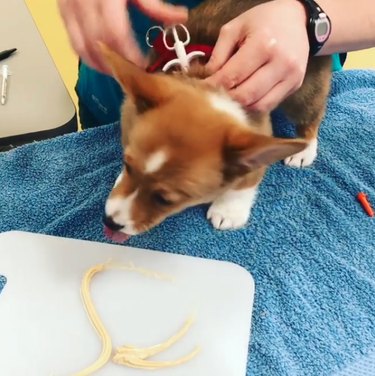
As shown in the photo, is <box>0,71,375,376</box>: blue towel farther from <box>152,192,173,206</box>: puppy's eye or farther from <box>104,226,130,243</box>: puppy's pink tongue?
<box>152,192,173,206</box>: puppy's eye

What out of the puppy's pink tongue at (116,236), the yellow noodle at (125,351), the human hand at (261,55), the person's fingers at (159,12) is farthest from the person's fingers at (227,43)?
the yellow noodle at (125,351)

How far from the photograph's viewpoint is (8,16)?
140cm

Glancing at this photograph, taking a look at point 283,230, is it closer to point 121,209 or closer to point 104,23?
point 121,209

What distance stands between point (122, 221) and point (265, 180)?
1.26 feet

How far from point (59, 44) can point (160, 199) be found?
1433 millimetres

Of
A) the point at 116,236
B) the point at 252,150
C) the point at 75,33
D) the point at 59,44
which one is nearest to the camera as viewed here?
the point at 252,150

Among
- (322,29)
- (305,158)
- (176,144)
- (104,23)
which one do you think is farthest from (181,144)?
(305,158)

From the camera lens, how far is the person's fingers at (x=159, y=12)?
3.15ft

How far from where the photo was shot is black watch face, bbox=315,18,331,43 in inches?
39.7

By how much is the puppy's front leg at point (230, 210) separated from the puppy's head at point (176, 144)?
0.53 feet

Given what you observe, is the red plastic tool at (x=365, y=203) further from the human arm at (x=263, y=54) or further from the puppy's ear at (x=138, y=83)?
the puppy's ear at (x=138, y=83)

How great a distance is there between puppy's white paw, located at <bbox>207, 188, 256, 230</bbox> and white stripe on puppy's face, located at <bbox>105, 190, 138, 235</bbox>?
221mm

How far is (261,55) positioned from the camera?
92 centimetres

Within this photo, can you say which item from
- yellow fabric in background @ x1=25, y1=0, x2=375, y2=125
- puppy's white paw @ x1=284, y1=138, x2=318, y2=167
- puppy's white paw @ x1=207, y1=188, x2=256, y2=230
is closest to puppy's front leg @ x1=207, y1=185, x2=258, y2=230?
puppy's white paw @ x1=207, y1=188, x2=256, y2=230
